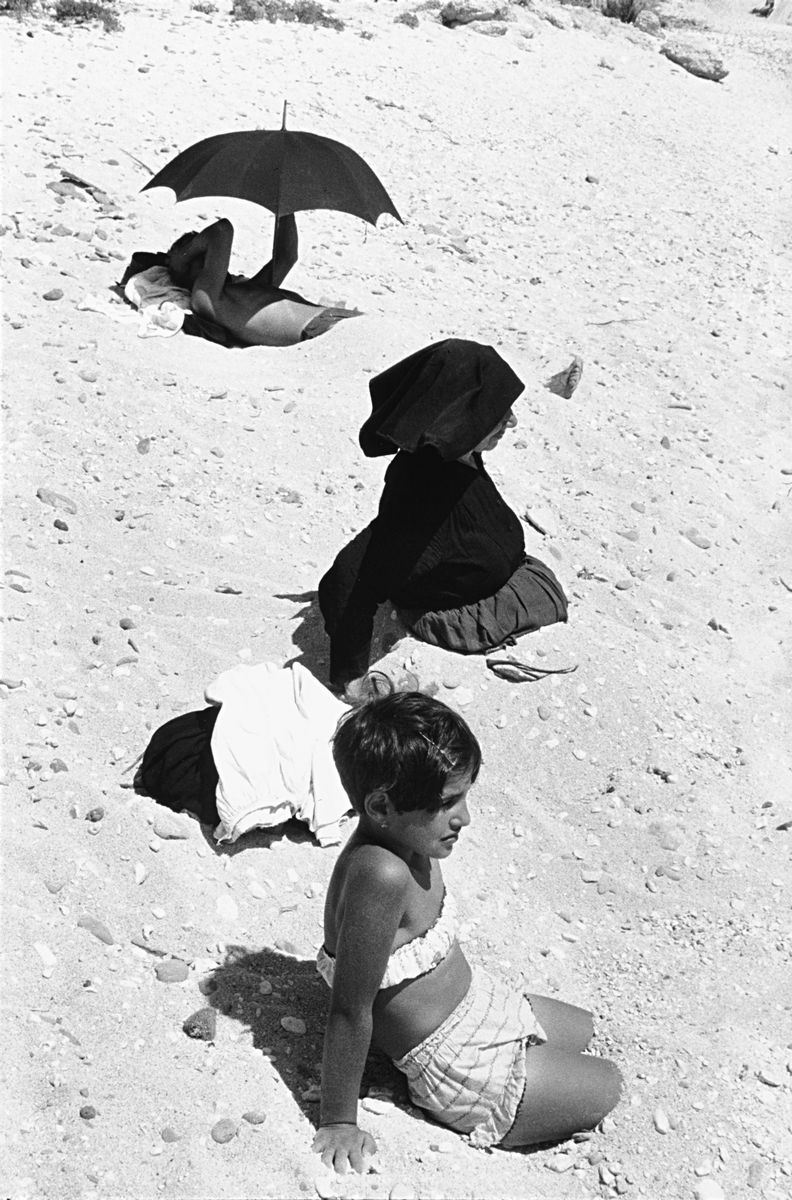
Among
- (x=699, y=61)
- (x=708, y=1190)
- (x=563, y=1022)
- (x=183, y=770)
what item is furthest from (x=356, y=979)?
(x=699, y=61)

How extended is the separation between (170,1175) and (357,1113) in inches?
17.8

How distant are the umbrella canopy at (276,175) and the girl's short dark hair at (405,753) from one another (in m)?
4.59

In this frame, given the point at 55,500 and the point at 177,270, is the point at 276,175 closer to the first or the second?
the point at 177,270

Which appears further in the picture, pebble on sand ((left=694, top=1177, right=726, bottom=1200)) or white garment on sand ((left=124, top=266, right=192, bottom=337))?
white garment on sand ((left=124, top=266, right=192, bottom=337))

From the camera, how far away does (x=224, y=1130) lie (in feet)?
10.5

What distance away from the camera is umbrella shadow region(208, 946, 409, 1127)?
134 inches

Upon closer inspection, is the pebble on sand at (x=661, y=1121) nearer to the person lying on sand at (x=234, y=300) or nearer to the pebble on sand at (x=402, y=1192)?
the pebble on sand at (x=402, y=1192)

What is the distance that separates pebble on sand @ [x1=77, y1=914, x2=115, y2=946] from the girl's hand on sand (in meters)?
0.87

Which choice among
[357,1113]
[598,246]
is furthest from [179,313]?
[357,1113]

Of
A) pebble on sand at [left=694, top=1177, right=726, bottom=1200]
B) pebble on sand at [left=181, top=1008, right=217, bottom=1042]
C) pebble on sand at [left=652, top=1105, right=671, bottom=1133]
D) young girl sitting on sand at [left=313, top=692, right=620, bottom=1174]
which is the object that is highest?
young girl sitting on sand at [left=313, top=692, right=620, bottom=1174]

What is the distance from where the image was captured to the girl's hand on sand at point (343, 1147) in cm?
310

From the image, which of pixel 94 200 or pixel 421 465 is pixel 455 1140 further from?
pixel 94 200

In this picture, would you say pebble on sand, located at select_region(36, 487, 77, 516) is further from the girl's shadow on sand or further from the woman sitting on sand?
the girl's shadow on sand

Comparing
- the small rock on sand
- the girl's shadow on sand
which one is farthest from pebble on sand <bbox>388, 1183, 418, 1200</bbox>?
the small rock on sand
